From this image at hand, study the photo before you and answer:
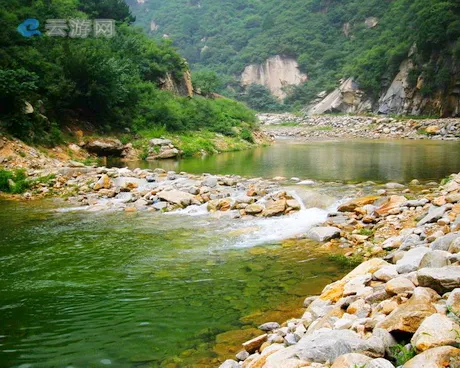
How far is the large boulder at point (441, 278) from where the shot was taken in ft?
12.2

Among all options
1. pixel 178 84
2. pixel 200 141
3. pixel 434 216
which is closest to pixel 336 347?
pixel 434 216

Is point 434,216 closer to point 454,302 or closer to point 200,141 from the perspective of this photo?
point 454,302

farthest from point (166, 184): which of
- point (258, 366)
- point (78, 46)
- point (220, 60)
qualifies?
point (220, 60)

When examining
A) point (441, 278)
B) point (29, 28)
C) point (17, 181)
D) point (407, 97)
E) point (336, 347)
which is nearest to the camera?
point (336, 347)

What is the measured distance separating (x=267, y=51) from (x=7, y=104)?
287 feet

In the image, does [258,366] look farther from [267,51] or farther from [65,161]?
[267,51]

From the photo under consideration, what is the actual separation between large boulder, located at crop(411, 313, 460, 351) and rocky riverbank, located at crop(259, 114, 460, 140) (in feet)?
115

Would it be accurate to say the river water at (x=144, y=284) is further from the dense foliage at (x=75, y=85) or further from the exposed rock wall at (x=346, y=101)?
the exposed rock wall at (x=346, y=101)

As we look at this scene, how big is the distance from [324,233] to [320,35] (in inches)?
3733

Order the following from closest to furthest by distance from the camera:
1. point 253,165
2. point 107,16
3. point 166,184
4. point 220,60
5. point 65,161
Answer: point 166,184 → point 65,161 → point 253,165 → point 107,16 → point 220,60

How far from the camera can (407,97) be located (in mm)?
51062

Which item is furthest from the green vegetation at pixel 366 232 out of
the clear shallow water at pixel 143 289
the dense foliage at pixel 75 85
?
the dense foliage at pixel 75 85

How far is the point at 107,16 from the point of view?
125 ft

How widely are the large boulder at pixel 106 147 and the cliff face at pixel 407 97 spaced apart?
116 ft
